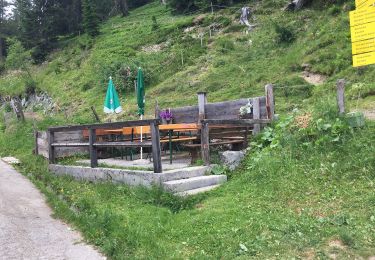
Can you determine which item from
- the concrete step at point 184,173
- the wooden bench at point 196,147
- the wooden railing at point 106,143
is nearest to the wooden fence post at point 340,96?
the wooden bench at point 196,147

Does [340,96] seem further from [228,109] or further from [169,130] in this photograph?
[169,130]

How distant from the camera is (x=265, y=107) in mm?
10031

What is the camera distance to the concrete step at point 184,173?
7.71 meters

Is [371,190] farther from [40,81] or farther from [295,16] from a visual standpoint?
[40,81]

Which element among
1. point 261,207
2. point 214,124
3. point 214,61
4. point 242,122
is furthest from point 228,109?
point 214,61

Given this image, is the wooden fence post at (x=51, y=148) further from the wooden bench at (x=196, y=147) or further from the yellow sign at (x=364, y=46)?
the yellow sign at (x=364, y=46)

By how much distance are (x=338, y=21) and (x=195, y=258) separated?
632 inches

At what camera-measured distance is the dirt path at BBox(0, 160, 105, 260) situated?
18.1 feet

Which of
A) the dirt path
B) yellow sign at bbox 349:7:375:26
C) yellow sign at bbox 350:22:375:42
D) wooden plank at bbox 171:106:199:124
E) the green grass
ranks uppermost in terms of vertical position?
yellow sign at bbox 349:7:375:26

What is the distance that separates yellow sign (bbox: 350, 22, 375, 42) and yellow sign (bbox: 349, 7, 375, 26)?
0.07m

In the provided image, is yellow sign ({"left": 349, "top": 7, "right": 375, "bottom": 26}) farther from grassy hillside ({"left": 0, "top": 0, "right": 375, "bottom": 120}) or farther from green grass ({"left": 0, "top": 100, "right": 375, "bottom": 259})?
grassy hillside ({"left": 0, "top": 0, "right": 375, "bottom": 120})

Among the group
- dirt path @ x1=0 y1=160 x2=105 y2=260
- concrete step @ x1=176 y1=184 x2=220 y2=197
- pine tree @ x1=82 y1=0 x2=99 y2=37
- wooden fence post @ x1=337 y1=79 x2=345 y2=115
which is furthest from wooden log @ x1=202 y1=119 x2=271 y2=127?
pine tree @ x1=82 y1=0 x2=99 y2=37

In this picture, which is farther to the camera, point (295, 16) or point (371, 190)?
point (295, 16)

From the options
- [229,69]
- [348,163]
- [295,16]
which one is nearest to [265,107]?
[348,163]
